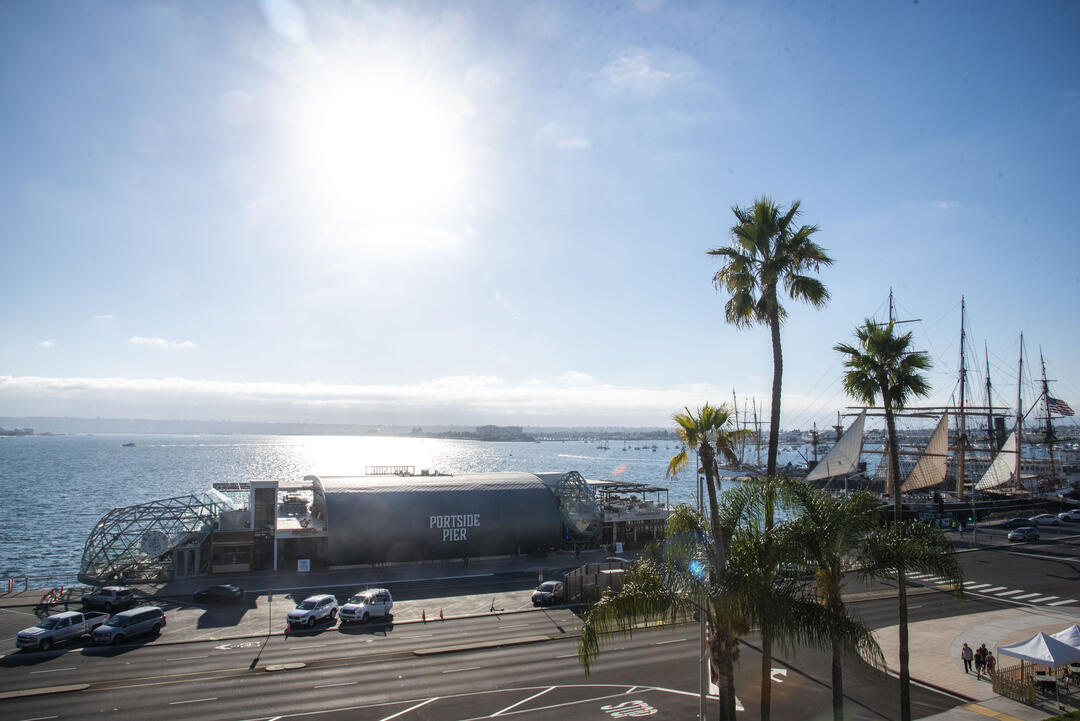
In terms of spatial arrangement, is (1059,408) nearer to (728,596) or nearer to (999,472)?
(999,472)

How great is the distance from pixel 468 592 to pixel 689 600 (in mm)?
35255

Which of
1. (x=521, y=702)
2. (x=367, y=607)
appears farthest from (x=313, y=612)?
(x=521, y=702)

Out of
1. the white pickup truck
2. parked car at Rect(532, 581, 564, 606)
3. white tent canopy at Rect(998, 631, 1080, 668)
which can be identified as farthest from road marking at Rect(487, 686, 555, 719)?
the white pickup truck

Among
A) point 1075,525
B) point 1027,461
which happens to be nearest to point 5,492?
point 1075,525

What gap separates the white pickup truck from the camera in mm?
32778

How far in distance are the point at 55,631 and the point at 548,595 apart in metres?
29.1

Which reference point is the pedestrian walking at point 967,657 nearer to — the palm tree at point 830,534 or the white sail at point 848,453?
the palm tree at point 830,534

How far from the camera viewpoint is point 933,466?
94500 millimetres

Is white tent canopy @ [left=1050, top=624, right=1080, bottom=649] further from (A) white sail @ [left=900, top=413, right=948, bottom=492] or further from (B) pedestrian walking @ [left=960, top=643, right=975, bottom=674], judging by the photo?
(A) white sail @ [left=900, top=413, right=948, bottom=492]

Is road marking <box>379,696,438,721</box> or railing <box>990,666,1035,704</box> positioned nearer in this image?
road marking <box>379,696,438,721</box>

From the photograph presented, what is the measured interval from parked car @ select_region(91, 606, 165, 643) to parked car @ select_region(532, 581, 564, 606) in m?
23.6

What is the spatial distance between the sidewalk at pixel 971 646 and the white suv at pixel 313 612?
32040mm

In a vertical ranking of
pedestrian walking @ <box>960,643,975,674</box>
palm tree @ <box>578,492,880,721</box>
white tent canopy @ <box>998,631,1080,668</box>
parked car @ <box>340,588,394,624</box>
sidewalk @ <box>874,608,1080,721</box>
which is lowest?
parked car @ <box>340,588,394,624</box>

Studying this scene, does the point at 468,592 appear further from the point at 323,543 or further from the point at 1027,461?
the point at 1027,461
